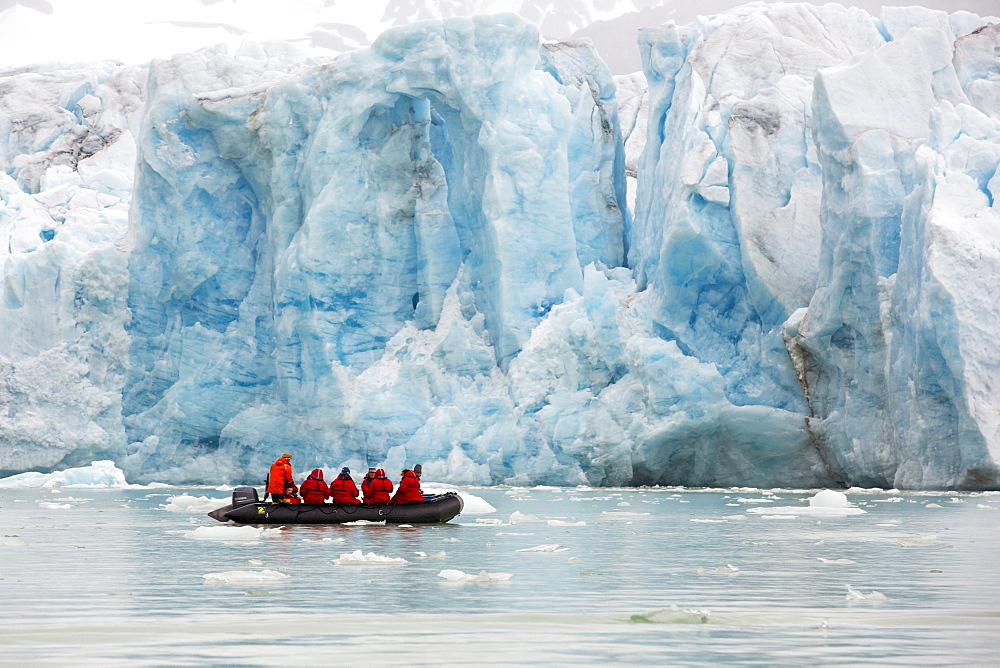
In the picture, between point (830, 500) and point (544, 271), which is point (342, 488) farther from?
point (544, 271)

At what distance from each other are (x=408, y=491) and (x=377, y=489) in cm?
38

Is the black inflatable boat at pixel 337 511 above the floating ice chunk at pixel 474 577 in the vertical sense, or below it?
below

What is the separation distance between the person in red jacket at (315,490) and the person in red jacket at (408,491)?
33.0 inches

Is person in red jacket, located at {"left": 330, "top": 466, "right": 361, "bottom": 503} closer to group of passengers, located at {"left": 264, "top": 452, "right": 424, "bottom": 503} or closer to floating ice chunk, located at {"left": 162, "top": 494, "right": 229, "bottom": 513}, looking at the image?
group of passengers, located at {"left": 264, "top": 452, "right": 424, "bottom": 503}

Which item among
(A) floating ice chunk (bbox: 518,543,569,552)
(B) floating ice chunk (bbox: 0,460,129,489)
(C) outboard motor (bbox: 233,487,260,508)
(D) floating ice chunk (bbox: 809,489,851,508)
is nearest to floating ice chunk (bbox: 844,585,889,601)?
(A) floating ice chunk (bbox: 518,543,569,552)

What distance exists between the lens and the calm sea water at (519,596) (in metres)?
5.06

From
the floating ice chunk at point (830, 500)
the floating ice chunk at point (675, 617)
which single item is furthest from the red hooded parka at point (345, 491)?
the floating ice chunk at point (675, 617)

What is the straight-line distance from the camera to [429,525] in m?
13.4

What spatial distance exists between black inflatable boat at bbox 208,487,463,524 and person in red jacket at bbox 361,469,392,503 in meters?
0.13

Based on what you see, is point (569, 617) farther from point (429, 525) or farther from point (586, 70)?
point (586, 70)

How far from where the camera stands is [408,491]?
13.5 m

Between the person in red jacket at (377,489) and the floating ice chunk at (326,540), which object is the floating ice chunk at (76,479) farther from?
the floating ice chunk at (326,540)

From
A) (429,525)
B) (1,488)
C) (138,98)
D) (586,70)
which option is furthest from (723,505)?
(138,98)

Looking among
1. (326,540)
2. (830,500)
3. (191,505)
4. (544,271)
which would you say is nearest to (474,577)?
(326,540)
